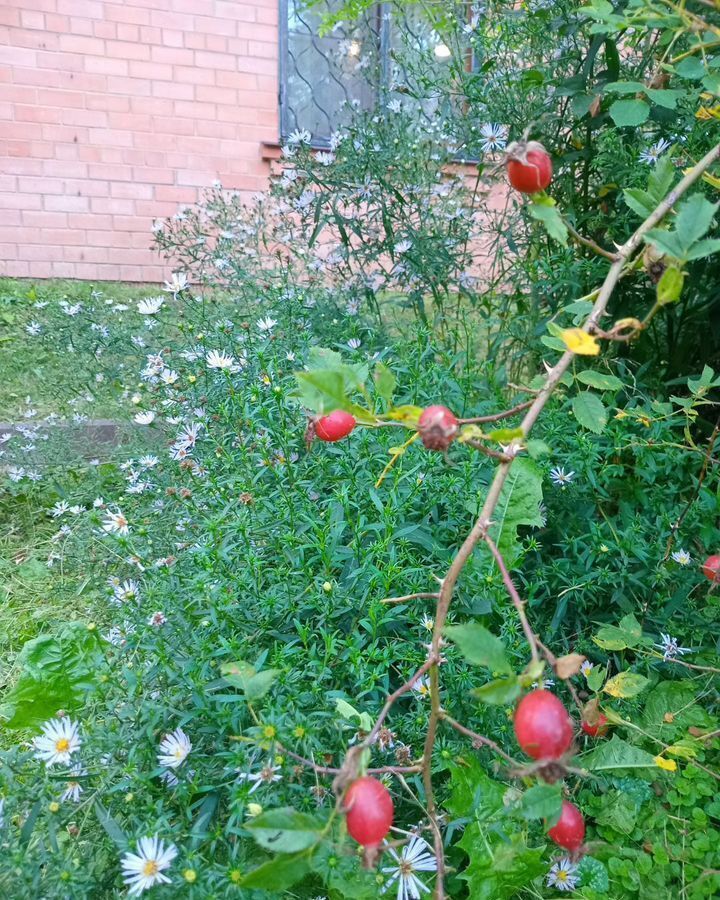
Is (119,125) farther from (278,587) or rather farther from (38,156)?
(278,587)

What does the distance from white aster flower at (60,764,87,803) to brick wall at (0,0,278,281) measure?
420cm

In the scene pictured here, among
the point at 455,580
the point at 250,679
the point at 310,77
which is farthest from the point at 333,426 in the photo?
the point at 310,77

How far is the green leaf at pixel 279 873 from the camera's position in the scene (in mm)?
606

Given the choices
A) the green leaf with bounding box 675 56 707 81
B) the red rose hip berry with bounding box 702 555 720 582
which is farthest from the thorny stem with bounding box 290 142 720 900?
the red rose hip berry with bounding box 702 555 720 582

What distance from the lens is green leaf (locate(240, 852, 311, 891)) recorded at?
0.61 metres

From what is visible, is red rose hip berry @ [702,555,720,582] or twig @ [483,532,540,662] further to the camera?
red rose hip berry @ [702,555,720,582]

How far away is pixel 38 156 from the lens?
436 cm

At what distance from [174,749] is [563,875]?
2.09 ft

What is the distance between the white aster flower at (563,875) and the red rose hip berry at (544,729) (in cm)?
63

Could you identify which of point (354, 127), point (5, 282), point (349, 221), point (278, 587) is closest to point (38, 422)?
point (349, 221)

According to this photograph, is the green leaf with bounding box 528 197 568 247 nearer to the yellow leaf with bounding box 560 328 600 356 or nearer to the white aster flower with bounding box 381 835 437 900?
the yellow leaf with bounding box 560 328 600 356

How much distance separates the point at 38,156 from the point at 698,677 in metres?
4.66

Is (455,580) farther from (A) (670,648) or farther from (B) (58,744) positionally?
(A) (670,648)

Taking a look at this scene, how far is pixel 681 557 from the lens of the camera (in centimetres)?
138
